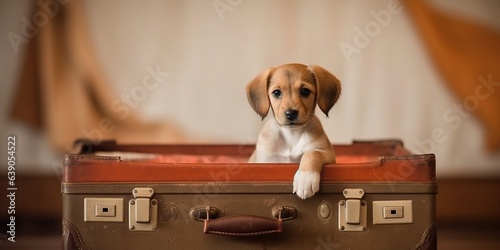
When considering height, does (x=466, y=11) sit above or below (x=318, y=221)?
above

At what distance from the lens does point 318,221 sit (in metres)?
1.62

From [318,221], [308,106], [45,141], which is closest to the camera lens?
[318,221]

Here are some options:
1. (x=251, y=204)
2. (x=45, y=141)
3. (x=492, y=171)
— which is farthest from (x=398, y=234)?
(x=45, y=141)

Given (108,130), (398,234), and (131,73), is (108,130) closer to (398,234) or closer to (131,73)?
(131,73)

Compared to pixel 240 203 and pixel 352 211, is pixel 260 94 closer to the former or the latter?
pixel 240 203

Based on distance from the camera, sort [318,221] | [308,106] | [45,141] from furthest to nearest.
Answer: [45,141], [308,106], [318,221]

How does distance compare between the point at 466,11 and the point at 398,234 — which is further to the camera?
the point at 466,11

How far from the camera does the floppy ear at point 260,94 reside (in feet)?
5.82

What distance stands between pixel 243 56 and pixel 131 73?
24.7 inches

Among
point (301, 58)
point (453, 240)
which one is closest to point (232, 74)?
point (301, 58)

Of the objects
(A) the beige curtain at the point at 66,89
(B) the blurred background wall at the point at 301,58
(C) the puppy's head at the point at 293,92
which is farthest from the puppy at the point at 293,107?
(A) the beige curtain at the point at 66,89

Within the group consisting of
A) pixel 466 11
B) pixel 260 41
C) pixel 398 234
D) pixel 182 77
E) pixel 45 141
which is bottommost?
pixel 398 234

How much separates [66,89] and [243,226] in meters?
1.80

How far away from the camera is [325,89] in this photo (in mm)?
1771
